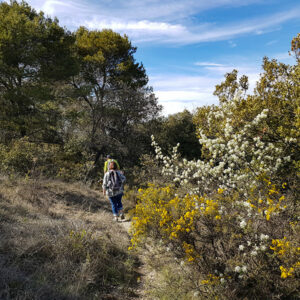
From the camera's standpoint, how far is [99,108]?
51.2 ft

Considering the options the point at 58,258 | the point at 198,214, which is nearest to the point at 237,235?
the point at 198,214

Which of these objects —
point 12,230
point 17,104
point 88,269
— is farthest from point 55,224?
point 17,104

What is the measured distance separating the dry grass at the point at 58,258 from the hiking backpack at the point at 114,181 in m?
0.95

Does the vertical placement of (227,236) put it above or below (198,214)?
below

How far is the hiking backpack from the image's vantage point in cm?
608

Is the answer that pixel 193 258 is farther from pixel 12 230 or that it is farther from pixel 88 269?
pixel 12 230

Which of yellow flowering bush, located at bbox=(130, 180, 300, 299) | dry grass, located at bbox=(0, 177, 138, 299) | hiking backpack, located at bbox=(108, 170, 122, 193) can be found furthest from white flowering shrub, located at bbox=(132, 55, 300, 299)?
hiking backpack, located at bbox=(108, 170, 122, 193)

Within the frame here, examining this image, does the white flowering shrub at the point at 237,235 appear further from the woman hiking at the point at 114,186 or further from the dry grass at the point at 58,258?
the woman hiking at the point at 114,186

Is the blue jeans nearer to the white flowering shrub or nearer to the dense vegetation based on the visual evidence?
the dense vegetation

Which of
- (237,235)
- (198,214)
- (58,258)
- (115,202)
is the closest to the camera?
(237,235)

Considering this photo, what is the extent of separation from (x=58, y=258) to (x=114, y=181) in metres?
2.85

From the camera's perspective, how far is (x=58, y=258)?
3.37 m

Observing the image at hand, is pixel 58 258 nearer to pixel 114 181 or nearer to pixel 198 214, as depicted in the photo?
pixel 198 214

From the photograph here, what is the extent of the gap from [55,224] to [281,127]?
14.0 feet
